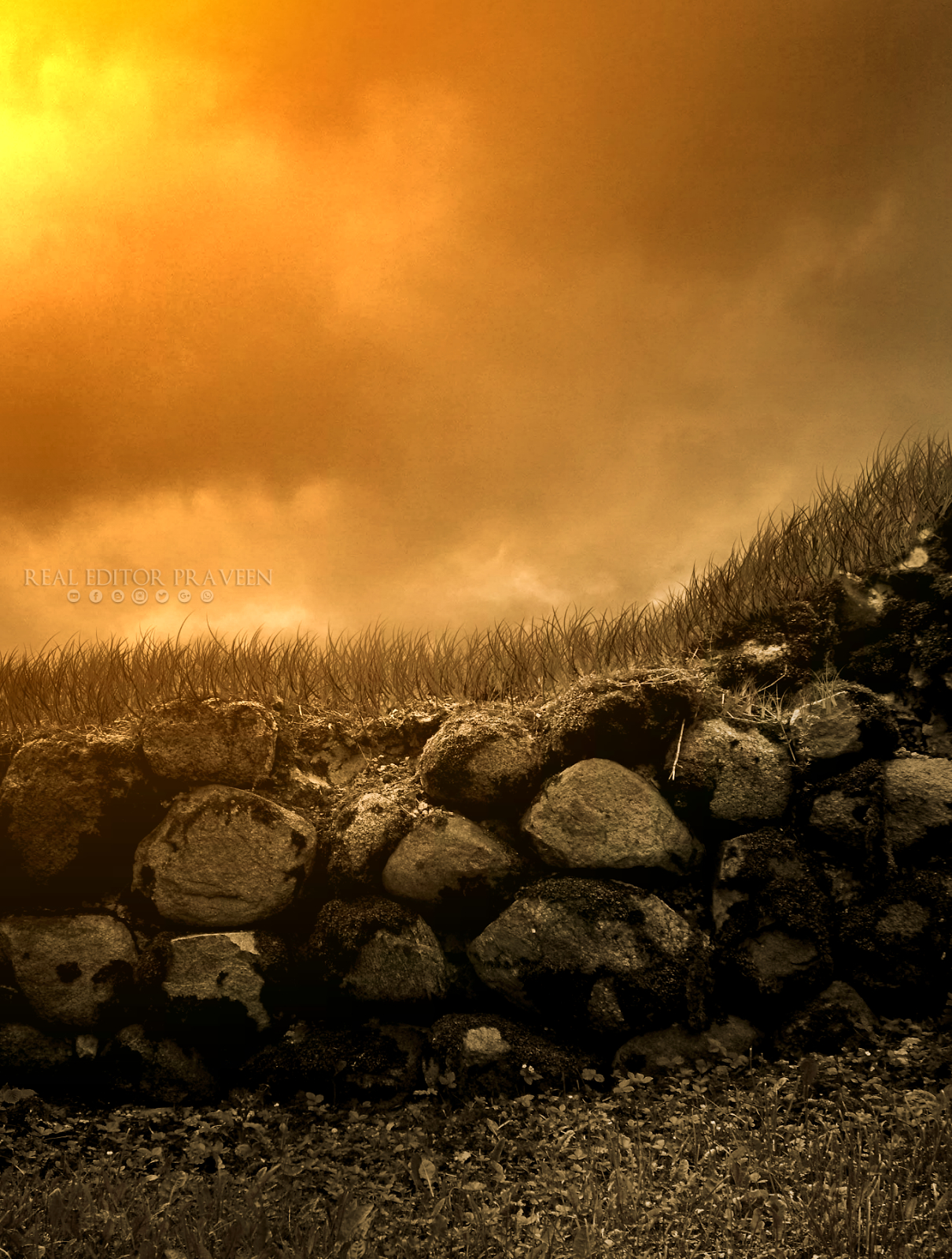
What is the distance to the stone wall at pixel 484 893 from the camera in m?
4.62

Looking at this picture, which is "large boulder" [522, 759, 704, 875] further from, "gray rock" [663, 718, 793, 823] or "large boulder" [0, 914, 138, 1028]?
"large boulder" [0, 914, 138, 1028]

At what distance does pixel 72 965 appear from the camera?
4.93m

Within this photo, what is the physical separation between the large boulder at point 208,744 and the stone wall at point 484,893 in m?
0.02

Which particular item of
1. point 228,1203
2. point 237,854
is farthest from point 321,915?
point 228,1203

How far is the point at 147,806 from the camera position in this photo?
17.2ft

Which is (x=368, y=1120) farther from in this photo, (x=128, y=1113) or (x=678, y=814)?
(x=678, y=814)

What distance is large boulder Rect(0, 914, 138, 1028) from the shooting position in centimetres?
491

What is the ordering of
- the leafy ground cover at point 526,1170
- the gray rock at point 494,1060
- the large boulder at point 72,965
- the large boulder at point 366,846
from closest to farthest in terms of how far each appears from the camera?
the leafy ground cover at point 526,1170, the gray rock at point 494,1060, the large boulder at point 72,965, the large boulder at point 366,846

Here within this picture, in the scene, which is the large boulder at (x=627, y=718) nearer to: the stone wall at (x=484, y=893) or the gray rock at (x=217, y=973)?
the stone wall at (x=484, y=893)

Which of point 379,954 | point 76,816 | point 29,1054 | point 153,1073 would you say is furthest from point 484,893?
point 29,1054

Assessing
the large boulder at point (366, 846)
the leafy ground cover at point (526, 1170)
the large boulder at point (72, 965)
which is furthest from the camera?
the large boulder at point (366, 846)

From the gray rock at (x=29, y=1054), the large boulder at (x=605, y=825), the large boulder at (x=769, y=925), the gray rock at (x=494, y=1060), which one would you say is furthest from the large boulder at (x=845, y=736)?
the gray rock at (x=29, y=1054)

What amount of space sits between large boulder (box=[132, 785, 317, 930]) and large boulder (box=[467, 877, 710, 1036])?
1.26 metres

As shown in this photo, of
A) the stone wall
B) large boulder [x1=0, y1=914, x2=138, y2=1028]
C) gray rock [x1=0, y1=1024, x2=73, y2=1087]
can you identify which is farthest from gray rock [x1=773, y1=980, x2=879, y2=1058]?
gray rock [x1=0, y1=1024, x2=73, y2=1087]
